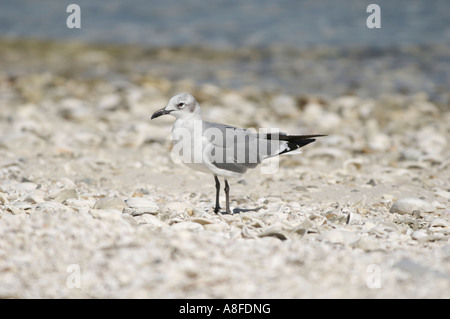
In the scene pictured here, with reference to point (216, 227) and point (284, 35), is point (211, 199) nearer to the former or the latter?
point (216, 227)

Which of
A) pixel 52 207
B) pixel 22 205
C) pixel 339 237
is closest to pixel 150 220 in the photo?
pixel 52 207

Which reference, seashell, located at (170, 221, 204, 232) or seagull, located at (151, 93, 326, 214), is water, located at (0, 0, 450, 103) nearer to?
seagull, located at (151, 93, 326, 214)

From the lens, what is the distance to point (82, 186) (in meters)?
5.25

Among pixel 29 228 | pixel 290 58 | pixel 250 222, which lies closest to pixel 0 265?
pixel 29 228

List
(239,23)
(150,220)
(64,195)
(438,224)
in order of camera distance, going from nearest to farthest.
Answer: (150,220), (438,224), (64,195), (239,23)

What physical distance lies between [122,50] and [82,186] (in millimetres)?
8577

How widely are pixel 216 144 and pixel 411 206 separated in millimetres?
1581

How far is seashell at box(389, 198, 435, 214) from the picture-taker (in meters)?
4.47

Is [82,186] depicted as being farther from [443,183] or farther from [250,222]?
[443,183]

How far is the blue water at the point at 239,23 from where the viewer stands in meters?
12.9

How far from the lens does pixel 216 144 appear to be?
4359mm

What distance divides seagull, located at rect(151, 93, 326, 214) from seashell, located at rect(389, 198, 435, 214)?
0.86 m

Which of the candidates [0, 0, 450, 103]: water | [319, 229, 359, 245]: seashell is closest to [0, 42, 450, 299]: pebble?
[319, 229, 359, 245]: seashell
